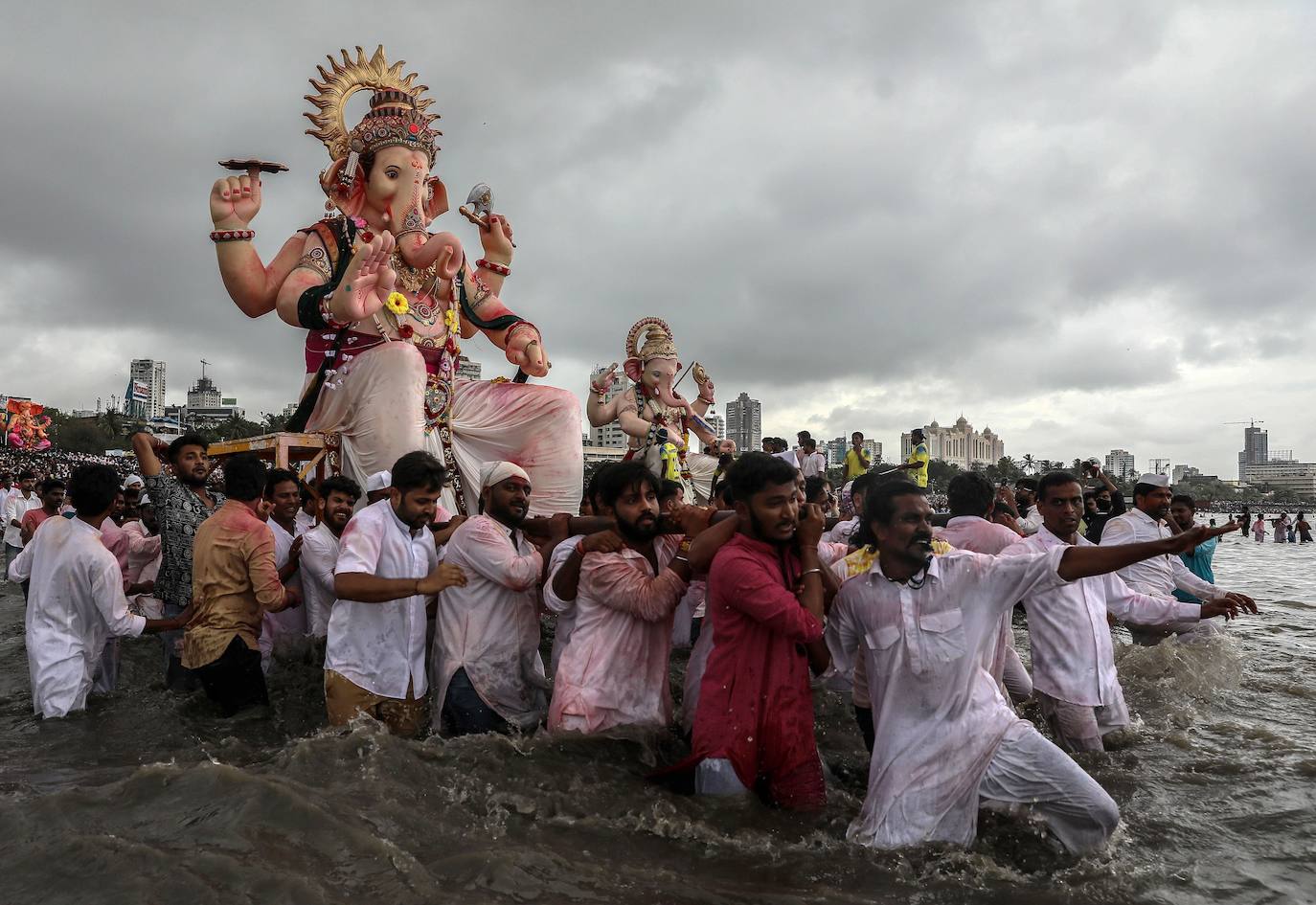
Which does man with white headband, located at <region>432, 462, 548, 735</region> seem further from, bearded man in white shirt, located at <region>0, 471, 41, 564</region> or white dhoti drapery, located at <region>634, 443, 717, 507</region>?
bearded man in white shirt, located at <region>0, 471, 41, 564</region>

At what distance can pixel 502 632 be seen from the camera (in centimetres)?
434

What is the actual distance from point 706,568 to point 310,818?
175 cm

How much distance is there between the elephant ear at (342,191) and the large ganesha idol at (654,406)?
3.38m

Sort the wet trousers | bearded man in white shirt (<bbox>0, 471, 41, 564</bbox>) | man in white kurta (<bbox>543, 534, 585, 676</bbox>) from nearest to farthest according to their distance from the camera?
the wet trousers, man in white kurta (<bbox>543, 534, 585, 676</bbox>), bearded man in white shirt (<bbox>0, 471, 41, 564</bbox>)

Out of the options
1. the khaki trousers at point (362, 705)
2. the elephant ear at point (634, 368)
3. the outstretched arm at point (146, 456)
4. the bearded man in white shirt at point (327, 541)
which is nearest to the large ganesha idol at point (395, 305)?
the bearded man in white shirt at point (327, 541)

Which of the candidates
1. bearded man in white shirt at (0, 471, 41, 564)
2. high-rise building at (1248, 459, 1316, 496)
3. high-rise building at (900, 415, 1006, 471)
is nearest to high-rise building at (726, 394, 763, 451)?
bearded man in white shirt at (0, 471, 41, 564)

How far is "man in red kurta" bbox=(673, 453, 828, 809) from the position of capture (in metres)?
3.36

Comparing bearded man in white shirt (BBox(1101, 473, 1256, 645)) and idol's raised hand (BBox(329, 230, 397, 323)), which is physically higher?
idol's raised hand (BBox(329, 230, 397, 323))

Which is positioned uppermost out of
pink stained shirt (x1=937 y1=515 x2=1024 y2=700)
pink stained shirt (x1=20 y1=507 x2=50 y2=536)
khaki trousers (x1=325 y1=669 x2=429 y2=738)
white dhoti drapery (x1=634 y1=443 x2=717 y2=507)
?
white dhoti drapery (x1=634 y1=443 x2=717 y2=507)

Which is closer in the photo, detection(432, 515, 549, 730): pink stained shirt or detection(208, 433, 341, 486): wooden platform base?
detection(432, 515, 549, 730): pink stained shirt

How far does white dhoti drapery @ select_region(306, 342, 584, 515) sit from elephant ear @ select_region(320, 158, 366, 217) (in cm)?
132

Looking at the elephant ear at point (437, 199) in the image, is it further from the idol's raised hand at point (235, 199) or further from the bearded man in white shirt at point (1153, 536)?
the bearded man in white shirt at point (1153, 536)

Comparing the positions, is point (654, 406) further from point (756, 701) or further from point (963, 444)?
point (963, 444)

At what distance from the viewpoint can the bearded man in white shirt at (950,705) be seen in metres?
3.08
